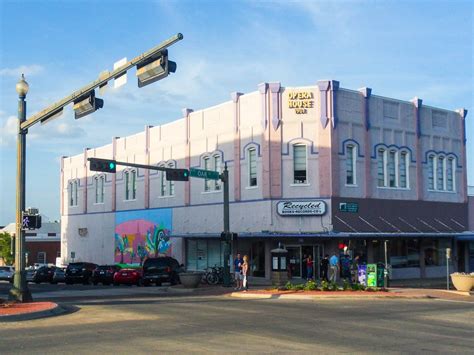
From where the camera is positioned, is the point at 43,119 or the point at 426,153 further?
the point at 426,153

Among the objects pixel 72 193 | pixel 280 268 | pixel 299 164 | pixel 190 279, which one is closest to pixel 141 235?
pixel 72 193

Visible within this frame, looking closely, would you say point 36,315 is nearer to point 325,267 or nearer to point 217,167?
point 325,267

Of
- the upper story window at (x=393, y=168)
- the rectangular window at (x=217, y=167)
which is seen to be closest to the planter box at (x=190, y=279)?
the rectangular window at (x=217, y=167)

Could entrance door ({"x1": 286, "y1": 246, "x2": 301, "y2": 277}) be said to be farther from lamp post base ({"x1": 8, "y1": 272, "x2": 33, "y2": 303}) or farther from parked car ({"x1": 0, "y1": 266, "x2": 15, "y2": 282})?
parked car ({"x1": 0, "y1": 266, "x2": 15, "y2": 282})

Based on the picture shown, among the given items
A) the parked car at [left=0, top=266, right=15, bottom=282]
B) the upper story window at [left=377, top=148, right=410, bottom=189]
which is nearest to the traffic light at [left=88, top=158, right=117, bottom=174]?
the upper story window at [left=377, top=148, right=410, bottom=189]

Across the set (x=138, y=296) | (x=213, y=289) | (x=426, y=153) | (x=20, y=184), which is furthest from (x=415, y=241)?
(x=20, y=184)

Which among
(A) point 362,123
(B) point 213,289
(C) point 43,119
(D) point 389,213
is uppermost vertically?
(A) point 362,123

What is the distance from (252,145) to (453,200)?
14865 mm

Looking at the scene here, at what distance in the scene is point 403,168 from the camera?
132 feet

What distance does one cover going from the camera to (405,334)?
13875 mm

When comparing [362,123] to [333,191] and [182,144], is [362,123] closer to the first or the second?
[333,191]

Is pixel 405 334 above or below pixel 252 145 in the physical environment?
below

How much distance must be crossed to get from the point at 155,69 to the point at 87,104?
4.14m

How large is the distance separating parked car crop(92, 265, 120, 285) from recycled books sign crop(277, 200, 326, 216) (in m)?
11.1
